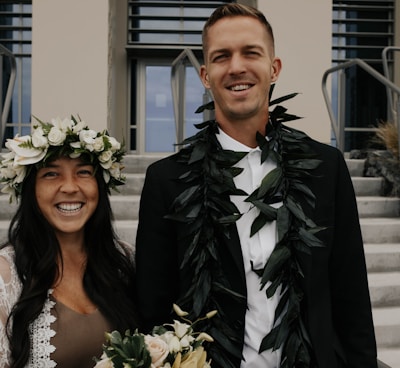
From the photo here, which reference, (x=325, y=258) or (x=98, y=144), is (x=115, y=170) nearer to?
(x=98, y=144)

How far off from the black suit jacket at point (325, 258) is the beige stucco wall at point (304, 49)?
506cm

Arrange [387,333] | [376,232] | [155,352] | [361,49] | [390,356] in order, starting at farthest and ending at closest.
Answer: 1. [361,49]
2. [376,232]
3. [387,333]
4. [390,356]
5. [155,352]

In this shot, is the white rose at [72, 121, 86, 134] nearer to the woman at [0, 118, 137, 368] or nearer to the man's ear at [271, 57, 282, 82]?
the woman at [0, 118, 137, 368]

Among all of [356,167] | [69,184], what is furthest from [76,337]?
[356,167]

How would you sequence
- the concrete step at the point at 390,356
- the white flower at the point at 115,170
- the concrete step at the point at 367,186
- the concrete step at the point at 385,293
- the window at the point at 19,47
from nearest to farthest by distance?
1. the white flower at the point at 115,170
2. the concrete step at the point at 390,356
3. the concrete step at the point at 385,293
4. the concrete step at the point at 367,186
5. the window at the point at 19,47

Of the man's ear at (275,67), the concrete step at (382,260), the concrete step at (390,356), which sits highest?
the man's ear at (275,67)

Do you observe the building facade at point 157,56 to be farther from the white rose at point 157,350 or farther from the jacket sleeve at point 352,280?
the white rose at point 157,350

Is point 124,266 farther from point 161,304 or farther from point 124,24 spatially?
point 124,24

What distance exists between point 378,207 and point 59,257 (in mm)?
3874

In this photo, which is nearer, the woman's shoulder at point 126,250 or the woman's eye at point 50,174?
the woman's eye at point 50,174

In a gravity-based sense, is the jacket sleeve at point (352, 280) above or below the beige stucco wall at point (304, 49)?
below

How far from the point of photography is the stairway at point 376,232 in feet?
12.2

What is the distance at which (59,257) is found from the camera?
2037 mm

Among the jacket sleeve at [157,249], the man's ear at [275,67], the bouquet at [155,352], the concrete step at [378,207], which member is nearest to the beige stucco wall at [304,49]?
the concrete step at [378,207]
